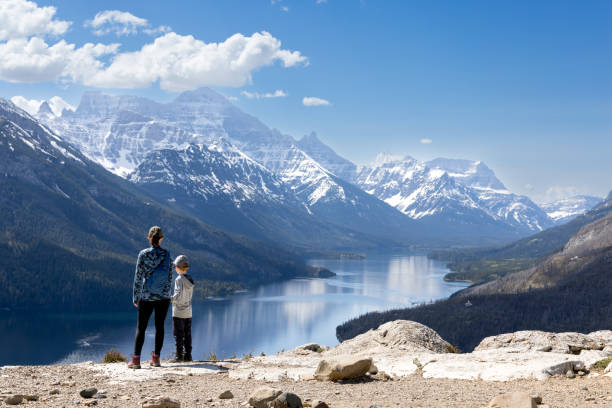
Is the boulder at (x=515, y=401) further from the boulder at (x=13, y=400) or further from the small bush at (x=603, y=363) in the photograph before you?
the boulder at (x=13, y=400)

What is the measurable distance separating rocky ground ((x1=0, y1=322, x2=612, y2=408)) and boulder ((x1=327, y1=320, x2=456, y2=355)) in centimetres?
66

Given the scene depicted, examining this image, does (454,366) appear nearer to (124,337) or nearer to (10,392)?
(10,392)

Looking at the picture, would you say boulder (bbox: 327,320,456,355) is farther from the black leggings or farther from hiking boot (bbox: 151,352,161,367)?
the black leggings

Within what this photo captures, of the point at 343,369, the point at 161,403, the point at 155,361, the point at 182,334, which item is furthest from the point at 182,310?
the point at 161,403

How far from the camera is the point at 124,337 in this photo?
19300 centimetres

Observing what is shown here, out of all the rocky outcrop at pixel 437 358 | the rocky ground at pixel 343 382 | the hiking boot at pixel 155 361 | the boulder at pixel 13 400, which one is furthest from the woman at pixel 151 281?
the boulder at pixel 13 400

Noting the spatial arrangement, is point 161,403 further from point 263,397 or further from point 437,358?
point 437,358

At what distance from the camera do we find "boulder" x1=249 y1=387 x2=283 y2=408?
11719 millimetres

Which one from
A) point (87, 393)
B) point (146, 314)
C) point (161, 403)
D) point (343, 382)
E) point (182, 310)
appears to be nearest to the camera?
point (161, 403)

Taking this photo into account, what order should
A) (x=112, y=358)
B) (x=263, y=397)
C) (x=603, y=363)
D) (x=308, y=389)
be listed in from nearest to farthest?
(x=263, y=397) < (x=308, y=389) < (x=603, y=363) < (x=112, y=358)

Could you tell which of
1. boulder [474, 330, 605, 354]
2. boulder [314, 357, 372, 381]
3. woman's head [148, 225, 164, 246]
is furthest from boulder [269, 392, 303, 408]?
boulder [474, 330, 605, 354]

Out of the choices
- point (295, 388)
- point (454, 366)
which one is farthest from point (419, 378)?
point (295, 388)

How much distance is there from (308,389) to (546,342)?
11487 mm

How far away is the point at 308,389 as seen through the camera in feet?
45.8
